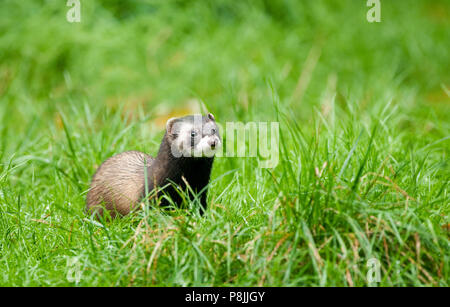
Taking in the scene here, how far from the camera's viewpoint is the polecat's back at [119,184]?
146 inches

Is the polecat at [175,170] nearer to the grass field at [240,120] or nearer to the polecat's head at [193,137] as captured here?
the polecat's head at [193,137]

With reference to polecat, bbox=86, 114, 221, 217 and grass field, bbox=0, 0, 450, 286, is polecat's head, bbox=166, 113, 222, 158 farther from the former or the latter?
grass field, bbox=0, 0, 450, 286

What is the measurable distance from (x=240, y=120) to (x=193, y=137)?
1.50m

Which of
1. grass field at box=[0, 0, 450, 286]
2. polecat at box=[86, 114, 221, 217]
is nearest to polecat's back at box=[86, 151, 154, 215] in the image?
polecat at box=[86, 114, 221, 217]

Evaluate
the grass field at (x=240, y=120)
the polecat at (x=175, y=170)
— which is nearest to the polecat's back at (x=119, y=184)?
the polecat at (x=175, y=170)

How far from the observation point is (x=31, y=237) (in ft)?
11.0

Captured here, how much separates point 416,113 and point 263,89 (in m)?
1.56

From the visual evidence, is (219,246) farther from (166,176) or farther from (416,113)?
(416,113)

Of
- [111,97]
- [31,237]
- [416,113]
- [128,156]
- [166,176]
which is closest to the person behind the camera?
[31,237]

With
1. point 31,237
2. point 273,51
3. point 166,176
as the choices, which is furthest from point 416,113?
point 31,237

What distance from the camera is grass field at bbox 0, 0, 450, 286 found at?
2.87 metres

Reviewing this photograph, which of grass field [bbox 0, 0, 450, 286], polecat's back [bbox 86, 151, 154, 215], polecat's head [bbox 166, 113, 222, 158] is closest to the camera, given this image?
grass field [bbox 0, 0, 450, 286]

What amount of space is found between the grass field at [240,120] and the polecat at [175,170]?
0.52ft

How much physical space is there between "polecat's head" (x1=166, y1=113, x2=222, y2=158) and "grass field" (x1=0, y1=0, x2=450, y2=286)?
22cm
